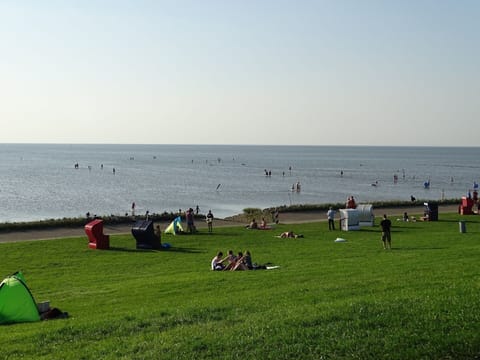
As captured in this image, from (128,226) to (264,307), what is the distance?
95.8 feet

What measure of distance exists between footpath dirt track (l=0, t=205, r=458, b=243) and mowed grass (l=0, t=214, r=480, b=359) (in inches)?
391

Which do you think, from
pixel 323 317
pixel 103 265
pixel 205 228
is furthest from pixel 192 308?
pixel 205 228

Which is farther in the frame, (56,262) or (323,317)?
(56,262)

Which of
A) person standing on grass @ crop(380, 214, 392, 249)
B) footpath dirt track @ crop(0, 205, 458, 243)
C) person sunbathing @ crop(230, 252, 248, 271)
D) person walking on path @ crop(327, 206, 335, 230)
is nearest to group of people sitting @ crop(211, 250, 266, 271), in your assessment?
person sunbathing @ crop(230, 252, 248, 271)

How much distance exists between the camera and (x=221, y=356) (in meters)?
9.80

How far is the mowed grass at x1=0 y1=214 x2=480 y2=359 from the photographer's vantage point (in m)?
10.1

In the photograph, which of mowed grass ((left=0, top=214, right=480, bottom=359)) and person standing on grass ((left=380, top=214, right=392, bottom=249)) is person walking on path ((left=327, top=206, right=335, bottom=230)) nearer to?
person standing on grass ((left=380, top=214, right=392, bottom=249))

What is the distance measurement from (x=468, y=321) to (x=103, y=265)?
57.0ft

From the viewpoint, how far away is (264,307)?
13102 mm

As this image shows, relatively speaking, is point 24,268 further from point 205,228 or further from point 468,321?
point 468,321

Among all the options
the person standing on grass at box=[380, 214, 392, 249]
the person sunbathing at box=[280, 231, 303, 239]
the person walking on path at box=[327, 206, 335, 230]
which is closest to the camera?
the person standing on grass at box=[380, 214, 392, 249]

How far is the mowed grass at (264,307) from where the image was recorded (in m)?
10.1

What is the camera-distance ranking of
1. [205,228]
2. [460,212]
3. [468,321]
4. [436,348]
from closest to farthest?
[436,348] < [468,321] < [205,228] < [460,212]

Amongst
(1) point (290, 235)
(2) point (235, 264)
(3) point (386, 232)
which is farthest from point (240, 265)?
(1) point (290, 235)
